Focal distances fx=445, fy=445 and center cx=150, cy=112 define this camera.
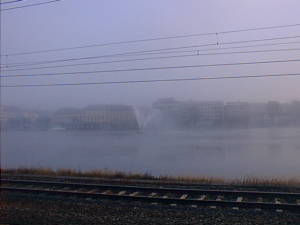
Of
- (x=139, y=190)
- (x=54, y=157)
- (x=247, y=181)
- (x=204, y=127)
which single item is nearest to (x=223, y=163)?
(x=247, y=181)

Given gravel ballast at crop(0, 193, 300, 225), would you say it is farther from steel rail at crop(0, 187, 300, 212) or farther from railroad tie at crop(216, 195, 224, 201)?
railroad tie at crop(216, 195, 224, 201)

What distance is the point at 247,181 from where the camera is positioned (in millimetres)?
17078

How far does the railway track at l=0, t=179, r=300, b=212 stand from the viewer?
1170 centimetres

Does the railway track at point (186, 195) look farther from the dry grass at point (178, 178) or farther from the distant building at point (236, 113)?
the distant building at point (236, 113)

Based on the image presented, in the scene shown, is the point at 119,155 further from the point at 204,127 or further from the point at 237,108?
the point at 204,127

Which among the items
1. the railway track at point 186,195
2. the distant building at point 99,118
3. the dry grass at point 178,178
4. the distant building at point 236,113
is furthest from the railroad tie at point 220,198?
the distant building at point 99,118

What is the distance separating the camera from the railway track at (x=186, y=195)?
1170 cm

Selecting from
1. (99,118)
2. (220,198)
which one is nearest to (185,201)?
(220,198)

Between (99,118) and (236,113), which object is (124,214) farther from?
(99,118)

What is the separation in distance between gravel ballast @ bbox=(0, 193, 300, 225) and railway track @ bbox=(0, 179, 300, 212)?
1.39 ft

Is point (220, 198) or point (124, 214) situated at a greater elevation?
point (220, 198)

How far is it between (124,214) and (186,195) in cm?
282

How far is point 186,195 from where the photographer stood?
44.1 feet

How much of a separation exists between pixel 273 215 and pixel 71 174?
1305 centimetres
